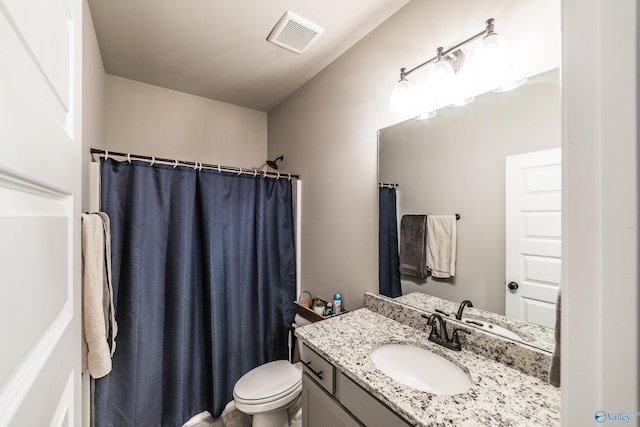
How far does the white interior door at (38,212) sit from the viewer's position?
0.27 metres

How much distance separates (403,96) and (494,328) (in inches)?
45.3

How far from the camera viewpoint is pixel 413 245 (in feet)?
4.42

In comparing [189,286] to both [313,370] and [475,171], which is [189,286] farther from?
[475,171]

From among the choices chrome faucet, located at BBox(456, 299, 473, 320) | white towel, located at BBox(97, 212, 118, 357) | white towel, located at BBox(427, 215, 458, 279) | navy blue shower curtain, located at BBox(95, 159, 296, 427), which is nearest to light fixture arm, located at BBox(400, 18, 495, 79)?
white towel, located at BBox(427, 215, 458, 279)

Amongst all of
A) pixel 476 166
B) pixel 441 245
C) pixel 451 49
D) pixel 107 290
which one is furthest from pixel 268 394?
pixel 451 49

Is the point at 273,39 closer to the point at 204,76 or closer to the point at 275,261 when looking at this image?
the point at 204,76

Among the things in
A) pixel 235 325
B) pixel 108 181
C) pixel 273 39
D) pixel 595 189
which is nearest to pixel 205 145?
pixel 108 181

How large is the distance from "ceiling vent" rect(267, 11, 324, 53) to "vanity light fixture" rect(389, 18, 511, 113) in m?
0.63

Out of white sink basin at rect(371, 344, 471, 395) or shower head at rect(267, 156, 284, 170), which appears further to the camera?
shower head at rect(267, 156, 284, 170)

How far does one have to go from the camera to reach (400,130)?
138 cm

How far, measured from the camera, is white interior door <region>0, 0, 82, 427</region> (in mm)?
270

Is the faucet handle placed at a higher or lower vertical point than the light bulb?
lower

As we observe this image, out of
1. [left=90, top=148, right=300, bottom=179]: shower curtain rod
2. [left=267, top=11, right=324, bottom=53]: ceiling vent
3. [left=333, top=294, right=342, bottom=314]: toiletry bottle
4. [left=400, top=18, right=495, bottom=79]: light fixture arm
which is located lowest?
[left=333, top=294, right=342, bottom=314]: toiletry bottle

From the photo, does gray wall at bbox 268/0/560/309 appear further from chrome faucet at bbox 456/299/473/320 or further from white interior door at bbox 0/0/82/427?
white interior door at bbox 0/0/82/427
